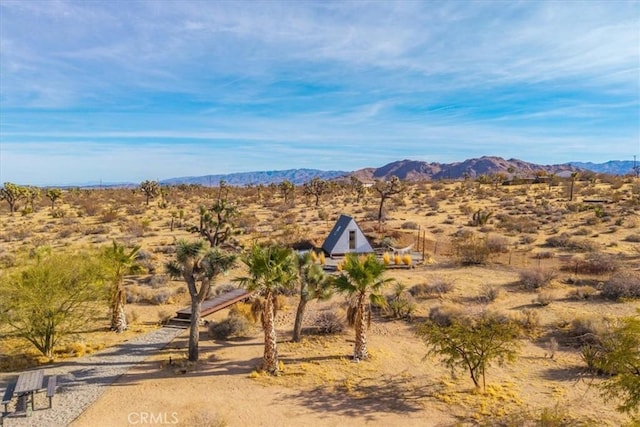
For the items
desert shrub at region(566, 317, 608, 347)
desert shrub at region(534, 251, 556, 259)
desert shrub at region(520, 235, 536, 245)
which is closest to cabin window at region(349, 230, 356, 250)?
desert shrub at region(534, 251, 556, 259)

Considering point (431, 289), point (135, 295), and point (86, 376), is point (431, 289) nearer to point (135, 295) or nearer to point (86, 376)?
point (135, 295)

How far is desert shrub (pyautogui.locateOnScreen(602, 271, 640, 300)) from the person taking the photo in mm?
19750

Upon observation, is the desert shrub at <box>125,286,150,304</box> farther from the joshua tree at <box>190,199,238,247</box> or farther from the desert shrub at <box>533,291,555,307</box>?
the desert shrub at <box>533,291,555,307</box>

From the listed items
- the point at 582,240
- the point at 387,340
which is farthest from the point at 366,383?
the point at 582,240

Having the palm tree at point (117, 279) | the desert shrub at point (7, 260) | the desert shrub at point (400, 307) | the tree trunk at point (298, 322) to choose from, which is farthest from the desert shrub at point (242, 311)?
the desert shrub at point (7, 260)

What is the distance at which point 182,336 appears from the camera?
1698 cm

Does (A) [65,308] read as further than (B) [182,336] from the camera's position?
No

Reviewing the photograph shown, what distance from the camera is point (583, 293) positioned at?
2028 centimetres

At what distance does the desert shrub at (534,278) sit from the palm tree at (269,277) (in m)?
14.7

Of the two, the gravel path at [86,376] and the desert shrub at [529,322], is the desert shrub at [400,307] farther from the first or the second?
the gravel path at [86,376]

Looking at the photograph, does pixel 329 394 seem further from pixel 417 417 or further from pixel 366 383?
pixel 417 417

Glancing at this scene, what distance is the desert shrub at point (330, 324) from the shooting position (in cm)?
1736

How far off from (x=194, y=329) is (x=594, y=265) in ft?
75.8

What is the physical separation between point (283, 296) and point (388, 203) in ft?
135
